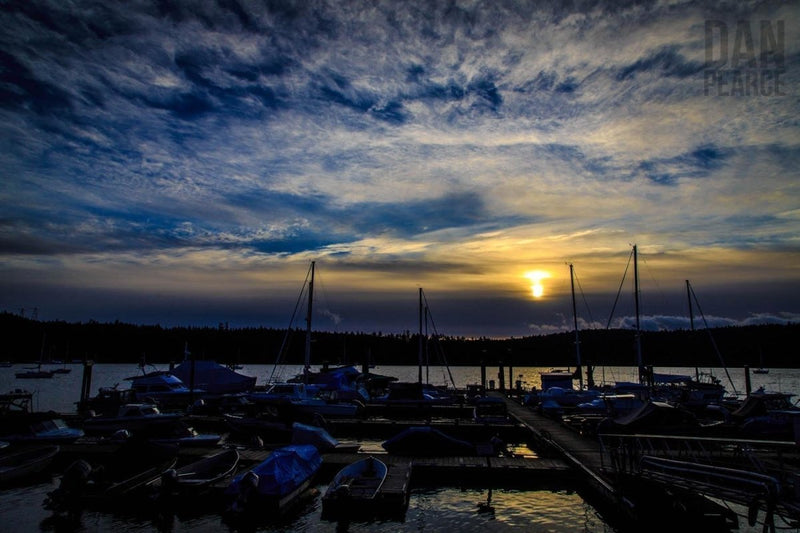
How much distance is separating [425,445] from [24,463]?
2017cm

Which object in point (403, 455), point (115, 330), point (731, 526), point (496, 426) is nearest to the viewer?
point (731, 526)

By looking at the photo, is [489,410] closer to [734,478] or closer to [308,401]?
[308,401]

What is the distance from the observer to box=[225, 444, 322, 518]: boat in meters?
18.8

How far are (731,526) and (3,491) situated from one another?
30259 millimetres

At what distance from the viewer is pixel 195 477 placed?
2192 centimetres

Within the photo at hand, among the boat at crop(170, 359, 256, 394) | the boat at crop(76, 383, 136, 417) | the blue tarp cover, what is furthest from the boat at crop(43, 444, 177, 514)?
the boat at crop(170, 359, 256, 394)

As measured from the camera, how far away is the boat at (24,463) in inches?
929

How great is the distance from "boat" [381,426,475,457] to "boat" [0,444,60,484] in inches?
680

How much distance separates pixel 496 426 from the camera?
36812 mm

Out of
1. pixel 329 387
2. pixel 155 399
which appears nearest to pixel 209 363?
pixel 155 399

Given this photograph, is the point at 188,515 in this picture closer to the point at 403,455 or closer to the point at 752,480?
the point at 403,455

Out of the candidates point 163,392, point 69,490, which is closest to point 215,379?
point 163,392

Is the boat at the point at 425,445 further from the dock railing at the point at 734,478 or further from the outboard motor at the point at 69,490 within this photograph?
the outboard motor at the point at 69,490

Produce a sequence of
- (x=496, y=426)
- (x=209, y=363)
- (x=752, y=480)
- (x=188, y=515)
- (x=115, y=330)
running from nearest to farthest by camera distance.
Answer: (x=752, y=480)
(x=188, y=515)
(x=496, y=426)
(x=209, y=363)
(x=115, y=330)
